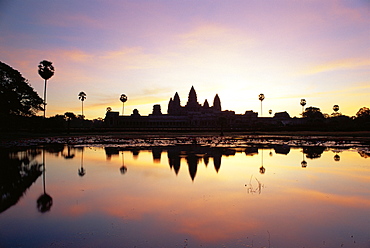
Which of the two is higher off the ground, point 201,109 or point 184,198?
point 201,109

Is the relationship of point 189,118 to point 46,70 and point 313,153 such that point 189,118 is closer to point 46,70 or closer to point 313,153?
point 46,70

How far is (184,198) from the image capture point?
30.5 ft

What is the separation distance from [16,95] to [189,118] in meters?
66.1

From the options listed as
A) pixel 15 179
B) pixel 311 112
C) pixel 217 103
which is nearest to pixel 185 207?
pixel 15 179

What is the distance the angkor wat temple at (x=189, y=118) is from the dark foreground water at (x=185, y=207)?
242 ft

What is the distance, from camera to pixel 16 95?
1651 inches

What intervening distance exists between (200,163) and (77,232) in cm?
1067

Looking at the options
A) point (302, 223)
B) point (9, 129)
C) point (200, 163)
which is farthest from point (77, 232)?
point (9, 129)

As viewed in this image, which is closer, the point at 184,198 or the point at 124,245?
the point at 124,245

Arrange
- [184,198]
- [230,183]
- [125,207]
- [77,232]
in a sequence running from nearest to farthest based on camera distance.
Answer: [77,232] → [125,207] → [184,198] → [230,183]

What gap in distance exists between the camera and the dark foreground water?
6098mm

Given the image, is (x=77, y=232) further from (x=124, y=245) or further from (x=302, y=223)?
(x=302, y=223)

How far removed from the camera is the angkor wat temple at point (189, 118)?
313ft

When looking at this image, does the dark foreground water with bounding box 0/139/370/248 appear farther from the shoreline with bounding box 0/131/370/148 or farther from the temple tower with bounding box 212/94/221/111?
the temple tower with bounding box 212/94/221/111
